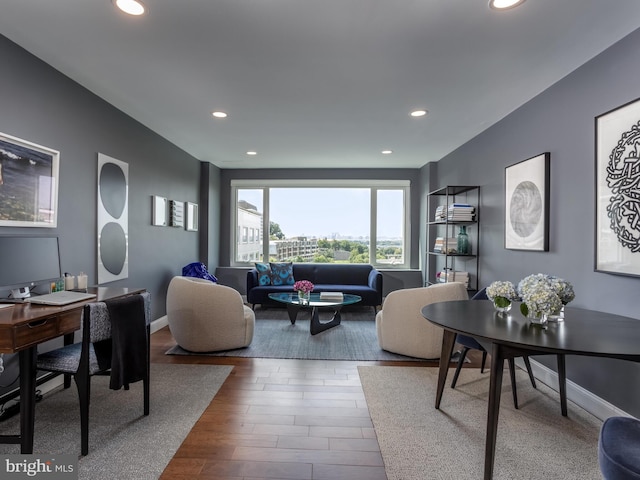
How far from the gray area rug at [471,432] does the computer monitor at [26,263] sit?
96.2 inches

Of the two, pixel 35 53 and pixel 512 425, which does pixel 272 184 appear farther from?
pixel 512 425

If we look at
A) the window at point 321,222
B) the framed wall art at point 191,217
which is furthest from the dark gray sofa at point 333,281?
the framed wall art at point 191,217

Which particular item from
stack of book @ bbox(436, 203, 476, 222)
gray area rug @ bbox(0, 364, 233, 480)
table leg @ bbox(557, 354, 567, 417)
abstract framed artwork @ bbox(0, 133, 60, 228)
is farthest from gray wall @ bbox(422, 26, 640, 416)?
abstract framed artwork @ bbox(0, 133, 60, 228)

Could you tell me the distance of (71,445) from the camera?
6.47 ft

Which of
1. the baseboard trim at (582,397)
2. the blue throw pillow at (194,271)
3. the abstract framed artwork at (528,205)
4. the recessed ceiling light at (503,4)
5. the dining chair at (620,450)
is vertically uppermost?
the recessed ceiling light at (503,4)

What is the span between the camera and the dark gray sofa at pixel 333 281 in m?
5.48

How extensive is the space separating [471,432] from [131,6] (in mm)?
3181

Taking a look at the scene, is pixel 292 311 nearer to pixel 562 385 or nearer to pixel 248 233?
pixel 248 233

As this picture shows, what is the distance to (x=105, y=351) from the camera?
2.11 m

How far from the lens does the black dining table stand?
1493 mm

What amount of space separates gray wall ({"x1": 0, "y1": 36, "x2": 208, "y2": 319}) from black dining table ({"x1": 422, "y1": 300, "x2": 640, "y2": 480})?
9.63ft

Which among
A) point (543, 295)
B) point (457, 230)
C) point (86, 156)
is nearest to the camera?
point (543, 295)

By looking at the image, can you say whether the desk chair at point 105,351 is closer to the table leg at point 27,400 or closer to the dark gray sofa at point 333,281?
the table leg at point 27,400

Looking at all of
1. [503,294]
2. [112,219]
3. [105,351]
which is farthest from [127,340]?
[503,294]
